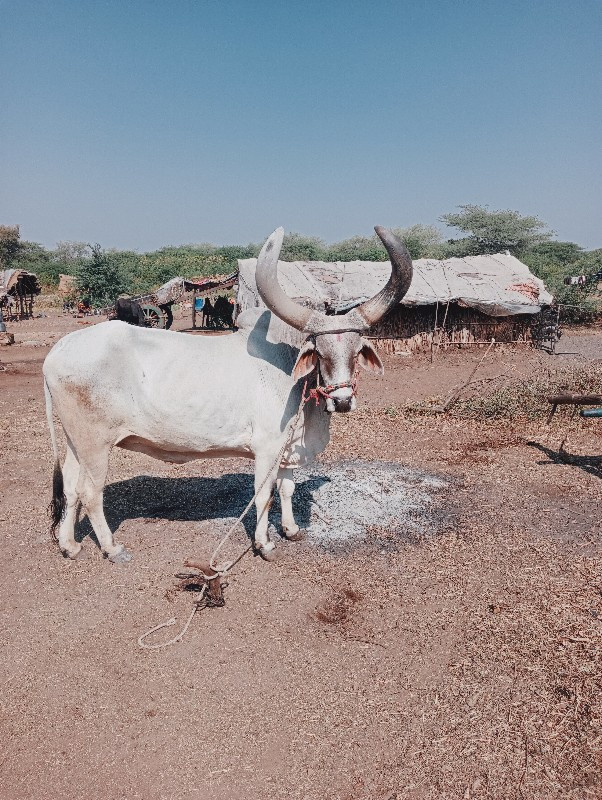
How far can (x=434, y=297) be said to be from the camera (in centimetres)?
1795

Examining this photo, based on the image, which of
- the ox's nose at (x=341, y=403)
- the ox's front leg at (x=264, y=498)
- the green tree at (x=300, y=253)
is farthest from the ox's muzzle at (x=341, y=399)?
the green tree at (x=300, y=253)

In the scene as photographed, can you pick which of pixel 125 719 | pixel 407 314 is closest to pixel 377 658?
pixel 125 719

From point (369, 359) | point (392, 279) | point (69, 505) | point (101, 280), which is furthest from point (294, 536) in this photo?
point (101, 280)

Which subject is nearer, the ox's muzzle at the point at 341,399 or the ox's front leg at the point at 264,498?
the ox's muzzle at the point at 341,399

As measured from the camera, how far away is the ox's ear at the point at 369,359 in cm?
450

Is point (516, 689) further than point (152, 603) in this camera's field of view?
No

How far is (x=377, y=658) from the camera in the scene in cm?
386

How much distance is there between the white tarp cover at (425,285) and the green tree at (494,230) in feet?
71.6

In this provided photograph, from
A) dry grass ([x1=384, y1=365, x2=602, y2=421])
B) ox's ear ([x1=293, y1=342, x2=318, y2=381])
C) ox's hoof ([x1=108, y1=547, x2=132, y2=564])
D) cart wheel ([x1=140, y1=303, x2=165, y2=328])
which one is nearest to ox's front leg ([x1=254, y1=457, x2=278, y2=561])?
ox's ear ([x1=293, y1=342, x2=318, y2=381])

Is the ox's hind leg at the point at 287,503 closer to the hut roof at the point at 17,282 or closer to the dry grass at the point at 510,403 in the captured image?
the dry grass at the point at 510,403

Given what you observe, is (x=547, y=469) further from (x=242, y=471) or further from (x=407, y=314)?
(x=407, y=314)

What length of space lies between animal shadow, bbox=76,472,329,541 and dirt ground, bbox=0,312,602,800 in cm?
5

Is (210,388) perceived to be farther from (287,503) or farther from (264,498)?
(287,503)

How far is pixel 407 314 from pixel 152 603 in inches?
604
